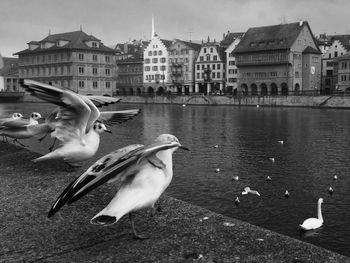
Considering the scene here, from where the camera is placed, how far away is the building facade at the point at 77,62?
11219 cm

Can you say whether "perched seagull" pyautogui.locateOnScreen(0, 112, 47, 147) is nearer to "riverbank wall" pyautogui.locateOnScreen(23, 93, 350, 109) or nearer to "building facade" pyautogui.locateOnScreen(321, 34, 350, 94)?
"riverbank wall" pyautogui.locateOnScreen(23, 93, 350, 109)

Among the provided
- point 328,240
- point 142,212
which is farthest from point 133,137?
point 142,212

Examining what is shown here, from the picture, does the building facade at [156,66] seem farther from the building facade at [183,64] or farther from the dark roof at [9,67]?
the dark roof at [9,67]

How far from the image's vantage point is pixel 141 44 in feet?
456

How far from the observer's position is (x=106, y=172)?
509 centimetres


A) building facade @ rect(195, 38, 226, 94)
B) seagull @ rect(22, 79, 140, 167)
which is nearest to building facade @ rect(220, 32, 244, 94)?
building facade @ rect(195, 38, 226, 94)

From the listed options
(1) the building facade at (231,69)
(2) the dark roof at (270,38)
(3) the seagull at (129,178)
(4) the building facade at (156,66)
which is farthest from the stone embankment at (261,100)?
(3) the seagull at (129,178)

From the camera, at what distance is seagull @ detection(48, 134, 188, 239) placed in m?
5.00

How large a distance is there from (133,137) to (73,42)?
87103mm

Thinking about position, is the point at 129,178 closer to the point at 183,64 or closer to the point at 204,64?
the point at 204,64

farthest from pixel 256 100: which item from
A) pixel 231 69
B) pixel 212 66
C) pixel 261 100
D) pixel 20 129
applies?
pixel 20 129

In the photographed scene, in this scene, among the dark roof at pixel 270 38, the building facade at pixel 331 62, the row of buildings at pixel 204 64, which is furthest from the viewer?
the building facade at pixel 331 62

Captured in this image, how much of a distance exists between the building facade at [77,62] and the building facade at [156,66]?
8.62 m

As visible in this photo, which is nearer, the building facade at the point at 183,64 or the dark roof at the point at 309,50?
the dark roof at the point at 309,50
